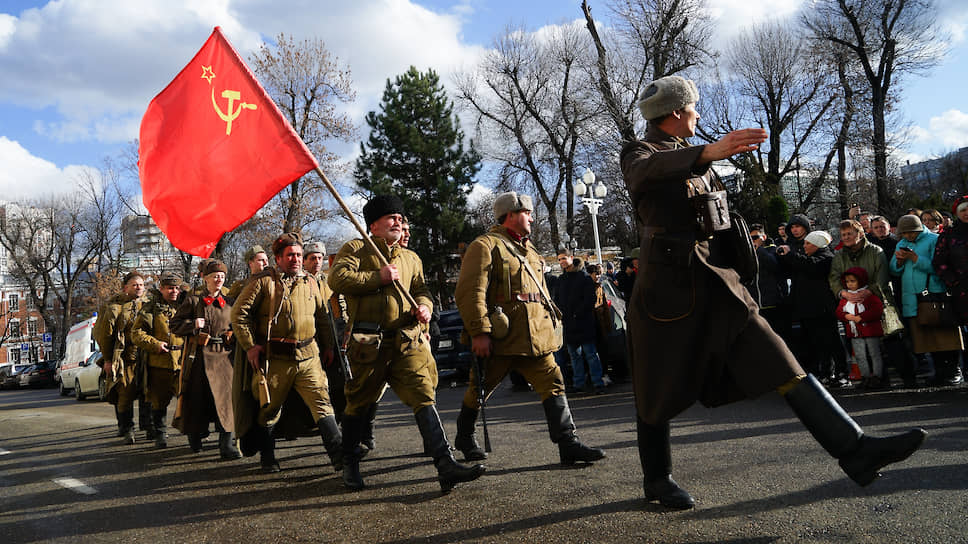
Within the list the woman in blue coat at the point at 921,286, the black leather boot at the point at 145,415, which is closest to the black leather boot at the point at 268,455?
the black leather boot at the point at 145,415

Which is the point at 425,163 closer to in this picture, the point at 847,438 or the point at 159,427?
the point at 159,427

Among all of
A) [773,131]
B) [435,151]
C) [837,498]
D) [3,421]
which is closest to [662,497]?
[837,498]

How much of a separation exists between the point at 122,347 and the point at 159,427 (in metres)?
1.31

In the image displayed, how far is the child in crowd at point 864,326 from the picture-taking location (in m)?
8.31

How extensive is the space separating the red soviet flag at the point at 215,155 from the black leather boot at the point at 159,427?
3799 millimetres

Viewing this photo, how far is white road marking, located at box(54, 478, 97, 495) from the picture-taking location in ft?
19.7

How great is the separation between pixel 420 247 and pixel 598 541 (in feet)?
118

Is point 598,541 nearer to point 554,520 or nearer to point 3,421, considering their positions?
point 554,520

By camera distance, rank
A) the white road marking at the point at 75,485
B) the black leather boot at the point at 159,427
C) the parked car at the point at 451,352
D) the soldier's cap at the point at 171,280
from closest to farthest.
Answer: the white road marking at the point at 75,485
the black leather boot at the point at 159,427
the soldier's cap at the point at 171,280
the parked car at the point at 451,352

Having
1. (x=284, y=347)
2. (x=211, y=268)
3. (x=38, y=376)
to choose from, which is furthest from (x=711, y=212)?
(x=38, y=376)

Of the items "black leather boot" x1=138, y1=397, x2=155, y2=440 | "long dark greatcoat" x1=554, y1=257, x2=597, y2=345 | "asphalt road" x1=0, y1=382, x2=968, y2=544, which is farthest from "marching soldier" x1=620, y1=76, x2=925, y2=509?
"black leather boot" x1=138, y1=397, x2=155, y2=440

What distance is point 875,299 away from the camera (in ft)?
27.4

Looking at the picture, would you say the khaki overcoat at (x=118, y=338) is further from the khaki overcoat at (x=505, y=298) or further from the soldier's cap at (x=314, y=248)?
the khaki overcoat at (x=505, y=298)

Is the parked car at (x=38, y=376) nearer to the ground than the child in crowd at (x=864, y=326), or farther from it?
farther from it
